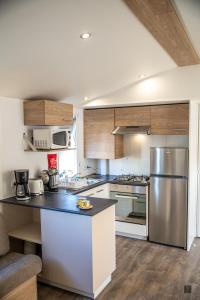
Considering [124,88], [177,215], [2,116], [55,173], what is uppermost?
[124,88]

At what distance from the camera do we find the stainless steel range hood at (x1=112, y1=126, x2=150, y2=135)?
4.15 meters

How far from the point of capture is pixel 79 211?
2.64m

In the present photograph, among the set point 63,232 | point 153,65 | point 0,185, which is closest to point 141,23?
point 153,65

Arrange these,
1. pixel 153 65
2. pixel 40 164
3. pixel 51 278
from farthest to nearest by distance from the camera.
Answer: pixel 40 164
pixel 153 65
pixel 51 278

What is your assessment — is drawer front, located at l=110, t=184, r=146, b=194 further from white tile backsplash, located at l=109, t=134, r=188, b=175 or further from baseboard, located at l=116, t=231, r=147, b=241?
baseboard, located at l=116, t=231, r=147, b=241

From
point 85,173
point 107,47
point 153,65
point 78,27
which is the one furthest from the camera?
point 85,173

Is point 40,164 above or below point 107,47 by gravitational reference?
below

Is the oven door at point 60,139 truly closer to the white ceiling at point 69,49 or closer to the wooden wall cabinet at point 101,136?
the white ceiling at point 69,49

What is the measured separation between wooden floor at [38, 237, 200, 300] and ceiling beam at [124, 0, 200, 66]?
2.61m

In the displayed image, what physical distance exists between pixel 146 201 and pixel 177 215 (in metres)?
0.50

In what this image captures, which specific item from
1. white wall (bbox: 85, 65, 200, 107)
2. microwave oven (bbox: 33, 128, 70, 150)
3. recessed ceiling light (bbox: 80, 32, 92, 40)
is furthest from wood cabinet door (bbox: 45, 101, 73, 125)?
recessed ceiling light (bbox: 80, 32, 92, 40)

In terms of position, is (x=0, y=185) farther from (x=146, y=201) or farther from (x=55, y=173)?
(x=146, y=201)

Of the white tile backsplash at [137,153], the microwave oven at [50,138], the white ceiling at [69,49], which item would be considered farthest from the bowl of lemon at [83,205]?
the white tile backsplash at [137,153]

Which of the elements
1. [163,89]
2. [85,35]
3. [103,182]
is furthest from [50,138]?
[163,89]
